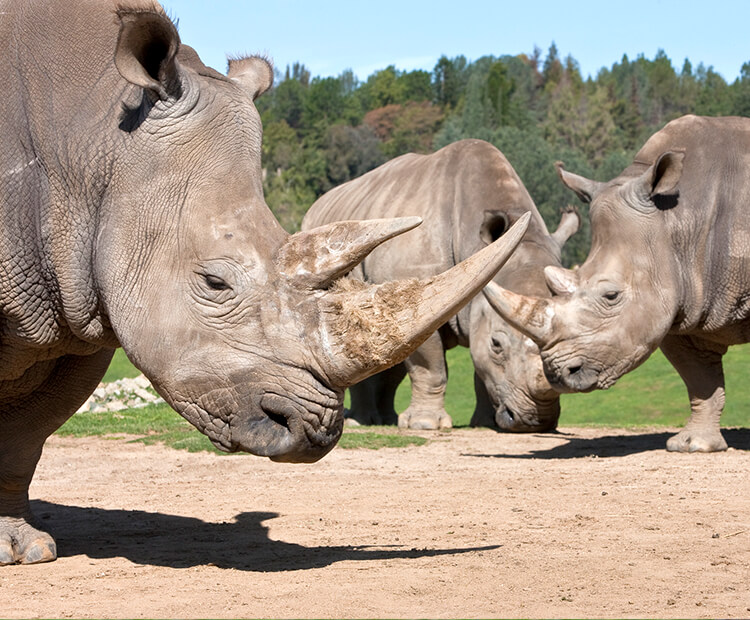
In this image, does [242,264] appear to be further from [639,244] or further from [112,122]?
[639,244]

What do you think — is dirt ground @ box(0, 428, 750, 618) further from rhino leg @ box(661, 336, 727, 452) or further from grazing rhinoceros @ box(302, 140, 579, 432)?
grazing rhinoceros @ box(302, 140, 579, 432)

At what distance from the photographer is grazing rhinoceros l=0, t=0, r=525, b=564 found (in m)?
4.87

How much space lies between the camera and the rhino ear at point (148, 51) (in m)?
4.92

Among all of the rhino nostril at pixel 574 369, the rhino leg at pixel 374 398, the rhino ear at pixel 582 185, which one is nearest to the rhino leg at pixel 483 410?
the rhino leg at pixel 374 398

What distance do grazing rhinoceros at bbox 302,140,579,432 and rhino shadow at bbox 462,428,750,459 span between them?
0.51 metres

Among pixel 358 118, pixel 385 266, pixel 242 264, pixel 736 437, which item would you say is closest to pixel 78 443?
pixel 385 266

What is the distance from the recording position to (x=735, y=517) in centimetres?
665

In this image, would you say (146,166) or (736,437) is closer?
(146,166)

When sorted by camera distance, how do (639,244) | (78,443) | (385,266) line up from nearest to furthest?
(639,244), (78,443), (385,266)

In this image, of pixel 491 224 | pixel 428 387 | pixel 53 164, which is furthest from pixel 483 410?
pixel 53 164

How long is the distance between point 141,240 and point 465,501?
313 centimetres

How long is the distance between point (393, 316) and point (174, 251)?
0.92 m

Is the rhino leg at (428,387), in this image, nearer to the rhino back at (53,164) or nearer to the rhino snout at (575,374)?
the rhino snout at (575,374)

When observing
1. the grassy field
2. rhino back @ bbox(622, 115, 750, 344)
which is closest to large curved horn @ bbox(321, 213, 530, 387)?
rhino back @ bbox(622, 115, 750, 344)
